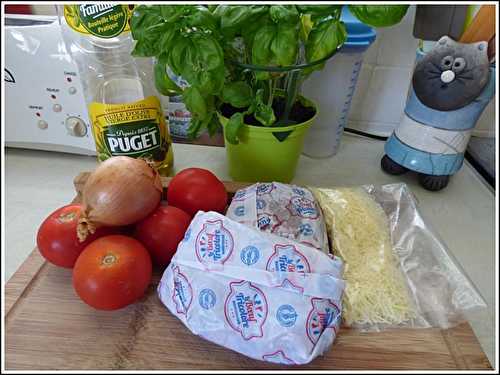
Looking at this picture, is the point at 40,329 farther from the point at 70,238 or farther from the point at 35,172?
the point at 35,172

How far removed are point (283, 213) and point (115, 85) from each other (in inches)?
15.6

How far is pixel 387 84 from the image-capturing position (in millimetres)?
769

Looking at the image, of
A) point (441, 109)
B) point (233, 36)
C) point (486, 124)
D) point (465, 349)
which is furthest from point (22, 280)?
point (486, 124)

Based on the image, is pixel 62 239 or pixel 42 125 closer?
pixel 62 239

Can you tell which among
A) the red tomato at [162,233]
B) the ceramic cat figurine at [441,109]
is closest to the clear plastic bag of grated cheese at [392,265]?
the ceramic cat figurine at [441,109]

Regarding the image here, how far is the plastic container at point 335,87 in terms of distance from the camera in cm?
60

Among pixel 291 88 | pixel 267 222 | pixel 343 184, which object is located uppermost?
pixel 291 88

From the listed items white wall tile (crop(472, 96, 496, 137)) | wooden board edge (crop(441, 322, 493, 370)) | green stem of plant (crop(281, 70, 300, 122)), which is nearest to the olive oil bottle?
green stem of plant (crop(281, 70, 300, 122))

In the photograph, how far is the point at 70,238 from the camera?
427 millimetres

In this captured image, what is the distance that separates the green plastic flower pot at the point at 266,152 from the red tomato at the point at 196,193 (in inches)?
3.6

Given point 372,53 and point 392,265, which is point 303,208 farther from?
point 372,53

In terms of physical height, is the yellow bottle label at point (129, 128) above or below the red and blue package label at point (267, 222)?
above

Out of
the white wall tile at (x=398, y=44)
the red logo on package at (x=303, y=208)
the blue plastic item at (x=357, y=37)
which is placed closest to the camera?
the red logo on package at (x=303, y=208)

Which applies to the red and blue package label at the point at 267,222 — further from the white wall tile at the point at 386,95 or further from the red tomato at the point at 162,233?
the white wall tile at the point at 386,95
